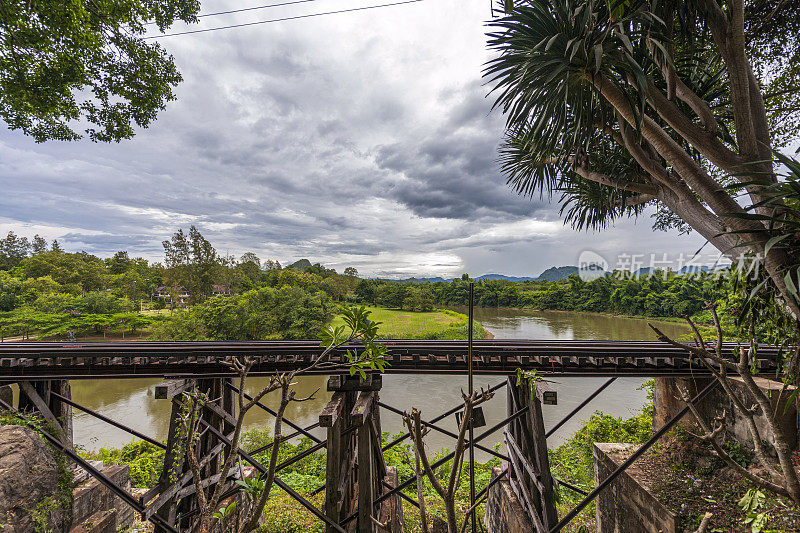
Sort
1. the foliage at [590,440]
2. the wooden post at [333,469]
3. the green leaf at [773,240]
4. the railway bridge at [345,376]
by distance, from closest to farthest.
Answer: the green leaf at [773,240], the wooden post at [333,469], the railway bridge at [345,376], the foliage at [590,440]

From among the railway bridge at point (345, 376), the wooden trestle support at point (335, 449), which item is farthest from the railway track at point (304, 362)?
the wooden trestle support at point (335, 449)

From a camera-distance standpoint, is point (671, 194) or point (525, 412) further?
point (671, 194)

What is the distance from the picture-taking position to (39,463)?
3.75 metres

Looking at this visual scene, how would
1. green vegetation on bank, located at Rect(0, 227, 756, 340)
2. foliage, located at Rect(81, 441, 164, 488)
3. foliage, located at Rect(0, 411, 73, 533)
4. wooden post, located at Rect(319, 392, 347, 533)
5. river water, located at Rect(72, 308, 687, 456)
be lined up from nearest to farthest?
wooden post, located at Rect(319, 392, 347, 533)
foliage, located at Rect(0, 411, 73, 533)
foliage, located at Rect(81, 441, 164, 488)
river water, located at Rect(72, 308, 687, 456)
green vegetation on bank, located at Rect(0, 227, 756, 340)

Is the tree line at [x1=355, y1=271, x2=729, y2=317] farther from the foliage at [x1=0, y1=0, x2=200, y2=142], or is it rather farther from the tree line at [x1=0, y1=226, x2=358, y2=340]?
the foliage at [x1=0, y1=0, x2=200, y2=142]

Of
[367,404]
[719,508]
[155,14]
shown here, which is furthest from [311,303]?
[719,508]

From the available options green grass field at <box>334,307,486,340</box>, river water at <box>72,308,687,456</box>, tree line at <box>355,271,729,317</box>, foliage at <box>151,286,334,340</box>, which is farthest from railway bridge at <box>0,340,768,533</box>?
foliage at <box>151,286,334,340</box>

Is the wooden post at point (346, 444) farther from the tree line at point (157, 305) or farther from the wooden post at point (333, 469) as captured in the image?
the tree line at point (157, 305)

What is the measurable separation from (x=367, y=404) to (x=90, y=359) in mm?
3586

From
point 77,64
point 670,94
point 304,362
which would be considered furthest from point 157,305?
point 670,94

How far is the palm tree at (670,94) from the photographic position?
10.8ft

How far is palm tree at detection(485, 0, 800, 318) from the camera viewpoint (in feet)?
10.8

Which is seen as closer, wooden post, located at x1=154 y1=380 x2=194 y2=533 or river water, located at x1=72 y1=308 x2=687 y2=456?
wooden post, located at x1=154 y1=380 x2=194 y2=533

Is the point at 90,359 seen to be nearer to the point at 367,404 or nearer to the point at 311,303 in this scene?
the point at 367,404
